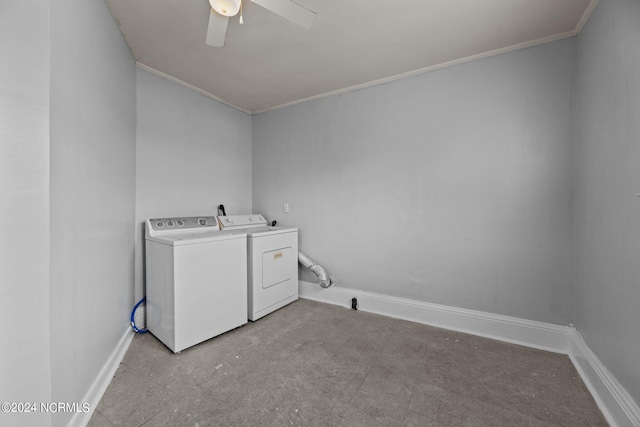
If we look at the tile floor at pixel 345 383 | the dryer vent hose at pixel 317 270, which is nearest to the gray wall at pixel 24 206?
the tile floor at pixel 345 383

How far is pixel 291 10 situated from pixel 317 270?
7.19 feet

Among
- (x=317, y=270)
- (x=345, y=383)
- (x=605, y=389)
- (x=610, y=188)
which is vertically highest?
(x=610, y=188)

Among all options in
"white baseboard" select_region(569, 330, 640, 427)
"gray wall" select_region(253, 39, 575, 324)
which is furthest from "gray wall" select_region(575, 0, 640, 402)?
"gray wall" select_region(253, 39, 575, 324)

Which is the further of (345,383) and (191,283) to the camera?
(191,283)

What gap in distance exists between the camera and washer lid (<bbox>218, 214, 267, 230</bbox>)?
260 cm

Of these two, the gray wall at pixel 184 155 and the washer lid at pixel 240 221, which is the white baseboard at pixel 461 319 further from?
the gray wall at pixel 184 155

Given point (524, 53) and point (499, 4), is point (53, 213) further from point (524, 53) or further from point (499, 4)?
point (524, 53)

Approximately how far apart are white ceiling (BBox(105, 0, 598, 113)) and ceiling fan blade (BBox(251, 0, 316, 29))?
0.19m

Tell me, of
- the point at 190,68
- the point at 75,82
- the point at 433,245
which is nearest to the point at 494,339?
the point at 433,245

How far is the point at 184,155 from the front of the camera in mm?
2479

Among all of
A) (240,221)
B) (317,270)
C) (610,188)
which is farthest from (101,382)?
(610,188)

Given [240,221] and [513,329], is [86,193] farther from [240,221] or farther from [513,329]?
[513,329]

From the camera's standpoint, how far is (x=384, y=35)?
178 centimetres

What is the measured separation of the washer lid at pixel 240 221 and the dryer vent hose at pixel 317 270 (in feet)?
2.09
